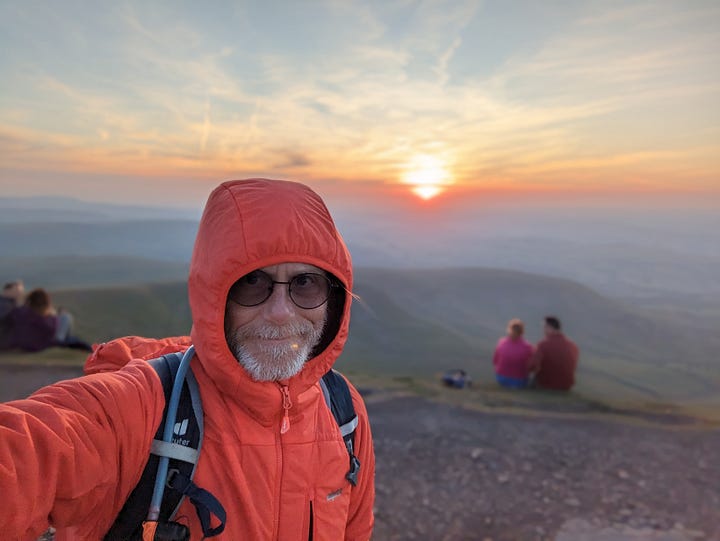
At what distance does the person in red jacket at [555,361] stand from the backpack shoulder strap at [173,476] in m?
10.3

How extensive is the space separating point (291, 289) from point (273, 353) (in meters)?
0.34

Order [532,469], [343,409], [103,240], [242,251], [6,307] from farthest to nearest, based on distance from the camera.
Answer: [103,240] < [6,307] < [532,469] < [343,409] < [242,251]

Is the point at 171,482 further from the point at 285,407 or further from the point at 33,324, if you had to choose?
the point at 33,324

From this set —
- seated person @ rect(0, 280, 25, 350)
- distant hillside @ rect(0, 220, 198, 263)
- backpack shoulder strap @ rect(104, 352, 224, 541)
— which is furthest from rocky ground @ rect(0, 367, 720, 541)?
distant hillside @ rect(0, 220, 198, 263)

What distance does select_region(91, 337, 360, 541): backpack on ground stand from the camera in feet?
5.92

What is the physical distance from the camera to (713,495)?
647 cm

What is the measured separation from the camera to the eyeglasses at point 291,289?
2.24 metres

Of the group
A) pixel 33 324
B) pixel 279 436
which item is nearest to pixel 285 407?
pixel 279 436

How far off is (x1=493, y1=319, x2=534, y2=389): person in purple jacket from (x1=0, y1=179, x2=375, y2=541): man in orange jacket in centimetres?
939

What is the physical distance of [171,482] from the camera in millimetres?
1858

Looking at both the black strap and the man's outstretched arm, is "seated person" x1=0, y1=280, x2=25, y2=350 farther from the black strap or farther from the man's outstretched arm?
the black strap

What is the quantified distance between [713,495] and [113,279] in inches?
3645

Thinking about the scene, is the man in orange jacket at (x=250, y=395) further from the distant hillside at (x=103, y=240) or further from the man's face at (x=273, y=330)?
the distant hillside at (x=103, y=240)

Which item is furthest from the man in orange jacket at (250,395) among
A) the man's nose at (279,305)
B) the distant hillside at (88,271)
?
the distant hillside at (88,271)
